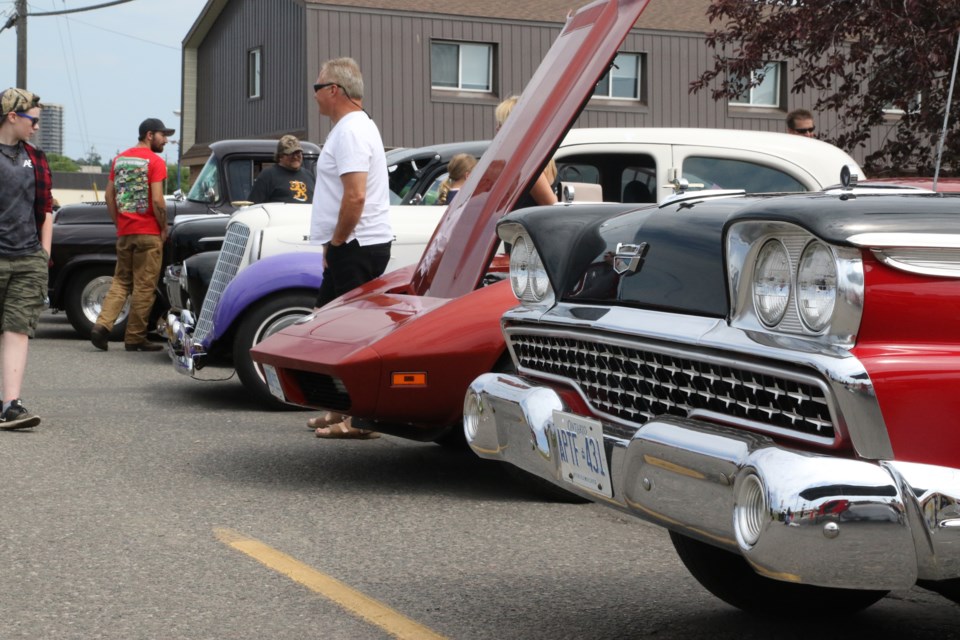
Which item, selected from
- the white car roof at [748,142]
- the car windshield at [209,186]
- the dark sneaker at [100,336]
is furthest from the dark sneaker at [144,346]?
the white car roof at [748,142]

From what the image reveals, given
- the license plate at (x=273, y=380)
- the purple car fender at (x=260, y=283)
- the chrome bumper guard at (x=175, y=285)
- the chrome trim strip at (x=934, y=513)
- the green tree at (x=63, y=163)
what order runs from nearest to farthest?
the chrome trim strip at (x=934, y=513) < the license plate at (x=273, y=380) < the purple car fender at (x=260, y=283) < the chrome bumper guard at (x=175, y=285) < the green tree at (x=63, y=163)

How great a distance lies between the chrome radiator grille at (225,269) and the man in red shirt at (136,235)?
2942 mm

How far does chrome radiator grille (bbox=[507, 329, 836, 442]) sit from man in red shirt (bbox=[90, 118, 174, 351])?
8368 mm

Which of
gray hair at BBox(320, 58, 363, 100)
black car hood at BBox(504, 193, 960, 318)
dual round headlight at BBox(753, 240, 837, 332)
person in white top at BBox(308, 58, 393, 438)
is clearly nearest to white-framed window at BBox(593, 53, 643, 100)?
gray hair at BBox(320, 58, 363, 100)

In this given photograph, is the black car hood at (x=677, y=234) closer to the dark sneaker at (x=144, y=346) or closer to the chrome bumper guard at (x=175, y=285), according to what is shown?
the chrome bumper guard at (x=175, y=285)

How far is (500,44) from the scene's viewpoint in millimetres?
29359

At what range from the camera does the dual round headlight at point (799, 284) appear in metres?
2.75

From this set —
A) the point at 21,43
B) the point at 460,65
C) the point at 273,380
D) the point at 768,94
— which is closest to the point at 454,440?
the point at 273,380

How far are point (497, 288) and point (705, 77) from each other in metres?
8.89

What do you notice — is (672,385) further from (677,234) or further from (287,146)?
(287,146)

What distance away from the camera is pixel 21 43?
1248 inches

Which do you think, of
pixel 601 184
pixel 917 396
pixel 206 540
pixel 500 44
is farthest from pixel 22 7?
pixel 917 396

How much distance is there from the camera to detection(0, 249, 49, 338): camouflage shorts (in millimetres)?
7504

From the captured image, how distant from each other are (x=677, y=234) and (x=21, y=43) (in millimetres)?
30942
